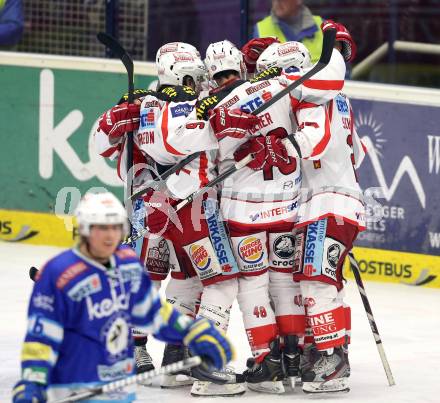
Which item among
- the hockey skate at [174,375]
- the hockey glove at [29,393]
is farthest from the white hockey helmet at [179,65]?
the hockey glove at [29,393]

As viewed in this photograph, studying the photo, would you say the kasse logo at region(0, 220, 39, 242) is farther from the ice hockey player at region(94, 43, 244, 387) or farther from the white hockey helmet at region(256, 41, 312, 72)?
the white hockey helmet at region(256, 41, 312, 72)

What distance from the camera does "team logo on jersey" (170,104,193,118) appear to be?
6738mm

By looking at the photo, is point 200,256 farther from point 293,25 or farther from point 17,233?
point 17,233

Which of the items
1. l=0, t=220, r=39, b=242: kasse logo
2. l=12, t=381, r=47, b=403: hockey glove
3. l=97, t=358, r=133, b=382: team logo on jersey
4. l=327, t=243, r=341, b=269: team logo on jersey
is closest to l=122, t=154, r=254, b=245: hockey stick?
l=327, t=243, r=341, b=269: team logo on jersey

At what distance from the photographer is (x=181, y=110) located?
22.1 feet

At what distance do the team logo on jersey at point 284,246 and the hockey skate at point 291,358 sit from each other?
36cm

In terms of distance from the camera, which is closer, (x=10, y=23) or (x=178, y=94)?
(x=178, y=94)

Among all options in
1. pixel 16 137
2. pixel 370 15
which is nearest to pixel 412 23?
pixel 370 15

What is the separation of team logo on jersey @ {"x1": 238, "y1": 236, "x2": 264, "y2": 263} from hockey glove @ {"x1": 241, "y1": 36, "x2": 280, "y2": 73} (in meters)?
0.86

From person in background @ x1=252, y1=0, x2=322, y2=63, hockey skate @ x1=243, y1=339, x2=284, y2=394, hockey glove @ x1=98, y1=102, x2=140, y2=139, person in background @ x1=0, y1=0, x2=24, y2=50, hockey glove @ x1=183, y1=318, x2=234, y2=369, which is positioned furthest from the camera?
person in background @ x1=0, y1=0, x2=24, y2=50

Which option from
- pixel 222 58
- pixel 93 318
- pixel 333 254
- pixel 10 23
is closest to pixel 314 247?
pixel 333 254

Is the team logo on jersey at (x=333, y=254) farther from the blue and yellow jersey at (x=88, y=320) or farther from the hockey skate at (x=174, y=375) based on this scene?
the blue and yellow jersey at (x=88, y=320)

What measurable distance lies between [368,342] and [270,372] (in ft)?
4.34

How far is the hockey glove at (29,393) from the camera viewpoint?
4.67 meters
